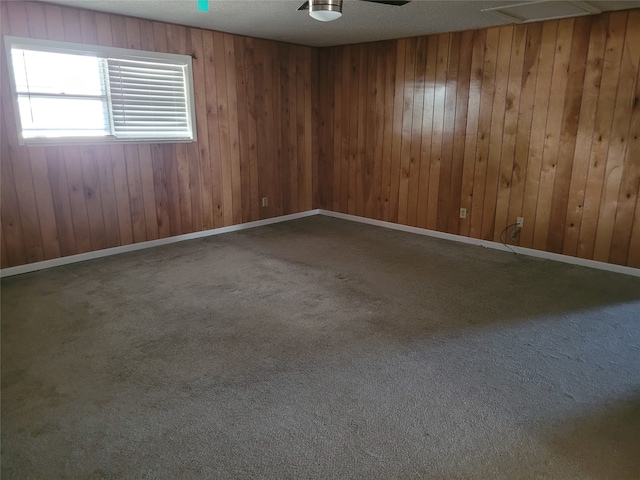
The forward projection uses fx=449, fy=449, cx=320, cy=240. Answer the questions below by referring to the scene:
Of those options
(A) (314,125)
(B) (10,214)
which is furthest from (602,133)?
(B) (10,214)

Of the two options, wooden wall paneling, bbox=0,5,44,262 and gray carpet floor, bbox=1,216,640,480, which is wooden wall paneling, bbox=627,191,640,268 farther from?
wooden wall paneling, bbox=0,5,44,262

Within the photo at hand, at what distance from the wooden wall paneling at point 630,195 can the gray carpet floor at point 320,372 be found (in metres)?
0.29

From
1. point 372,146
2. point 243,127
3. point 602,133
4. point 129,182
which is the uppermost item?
point 243,127

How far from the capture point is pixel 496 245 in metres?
4.68

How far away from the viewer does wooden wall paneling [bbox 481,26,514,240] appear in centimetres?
433

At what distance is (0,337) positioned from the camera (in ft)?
9.07

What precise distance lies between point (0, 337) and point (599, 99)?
485 cm

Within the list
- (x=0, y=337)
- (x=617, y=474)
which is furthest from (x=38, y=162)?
(x=617, y=474)

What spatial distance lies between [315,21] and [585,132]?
105 inches

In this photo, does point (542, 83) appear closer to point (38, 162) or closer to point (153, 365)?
point (153, 365)

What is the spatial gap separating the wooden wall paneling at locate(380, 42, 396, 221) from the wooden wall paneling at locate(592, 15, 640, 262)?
7.48 feet

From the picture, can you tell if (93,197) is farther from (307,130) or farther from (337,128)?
(337,128)

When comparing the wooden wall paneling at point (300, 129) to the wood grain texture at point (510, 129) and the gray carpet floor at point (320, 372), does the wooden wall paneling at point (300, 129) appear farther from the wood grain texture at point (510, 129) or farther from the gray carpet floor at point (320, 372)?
the gray carpet floor at point (320, 372)

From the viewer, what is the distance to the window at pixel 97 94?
3.72 meters
